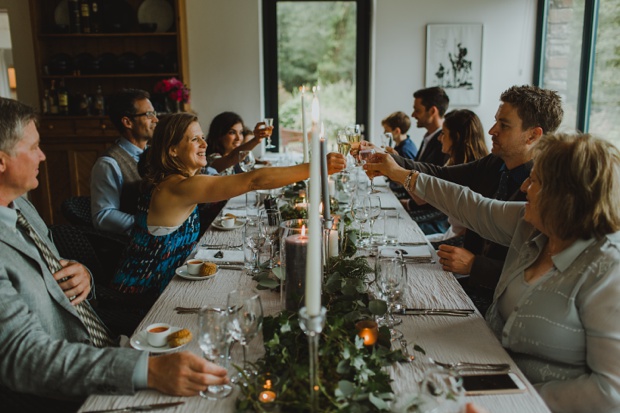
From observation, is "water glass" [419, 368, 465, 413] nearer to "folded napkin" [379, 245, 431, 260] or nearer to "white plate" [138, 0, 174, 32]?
"folded napkin" [379, 245, 431, 260]

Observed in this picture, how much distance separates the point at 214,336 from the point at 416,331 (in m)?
0.55

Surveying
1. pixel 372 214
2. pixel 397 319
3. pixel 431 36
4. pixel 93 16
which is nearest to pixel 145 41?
pixel 93 16

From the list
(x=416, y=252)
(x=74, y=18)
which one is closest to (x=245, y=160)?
(x=416, y=252)

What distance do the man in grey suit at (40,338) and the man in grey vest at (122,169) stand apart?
4.54 feet

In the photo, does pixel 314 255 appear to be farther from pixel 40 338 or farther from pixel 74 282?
pixel 74 282

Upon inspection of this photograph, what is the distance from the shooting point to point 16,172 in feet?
4.70

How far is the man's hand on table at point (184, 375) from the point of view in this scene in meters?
1.12

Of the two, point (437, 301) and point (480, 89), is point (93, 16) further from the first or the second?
point (437, 301)

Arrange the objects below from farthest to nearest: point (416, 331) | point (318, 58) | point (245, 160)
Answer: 1. point (318, 58)
2. point (245, 160)
3. point (416, 331)

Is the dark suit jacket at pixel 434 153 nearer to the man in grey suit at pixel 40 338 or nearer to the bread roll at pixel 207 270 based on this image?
the bread roll at pixel 207 270

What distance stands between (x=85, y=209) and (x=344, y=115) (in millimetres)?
3812

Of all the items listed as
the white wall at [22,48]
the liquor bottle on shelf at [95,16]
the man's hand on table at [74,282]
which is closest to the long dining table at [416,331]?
the man's hand on table at [74,282]

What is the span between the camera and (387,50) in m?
5.98

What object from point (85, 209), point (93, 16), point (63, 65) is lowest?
point (85, 209)
